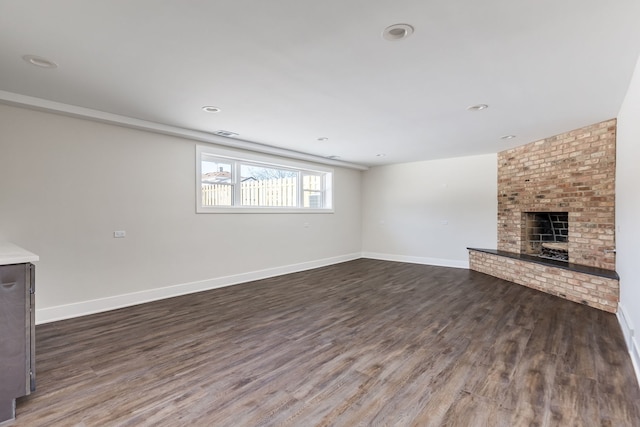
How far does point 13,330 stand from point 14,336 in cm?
4

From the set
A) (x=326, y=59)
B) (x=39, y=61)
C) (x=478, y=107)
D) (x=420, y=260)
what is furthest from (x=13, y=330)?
(x=420, y=260)

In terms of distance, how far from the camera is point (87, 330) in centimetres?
326

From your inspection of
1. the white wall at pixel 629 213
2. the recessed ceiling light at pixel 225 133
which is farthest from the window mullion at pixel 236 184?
the white wall at pixel 629 213

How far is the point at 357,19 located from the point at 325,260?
5.77 meters

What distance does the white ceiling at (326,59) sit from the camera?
73.9 inches

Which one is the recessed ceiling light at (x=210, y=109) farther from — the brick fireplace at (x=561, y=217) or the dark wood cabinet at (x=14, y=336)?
the brick fireplace at (x=561, y=217)

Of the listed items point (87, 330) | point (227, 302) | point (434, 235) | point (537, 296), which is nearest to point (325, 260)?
point (434, 235)

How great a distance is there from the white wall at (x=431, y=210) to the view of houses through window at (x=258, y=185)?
1541mm

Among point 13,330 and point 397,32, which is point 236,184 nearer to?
point 13,330

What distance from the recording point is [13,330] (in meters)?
1.90

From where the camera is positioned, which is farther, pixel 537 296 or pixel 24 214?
pixel 537 296

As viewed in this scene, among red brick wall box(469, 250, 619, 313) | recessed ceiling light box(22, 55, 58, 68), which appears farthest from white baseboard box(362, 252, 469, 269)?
recessed ceiling light box(22, 55, 58, 68)

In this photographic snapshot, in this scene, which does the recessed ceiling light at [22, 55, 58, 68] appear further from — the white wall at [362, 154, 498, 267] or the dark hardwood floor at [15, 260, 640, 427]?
the white wall at [362, 154, 498, 267]

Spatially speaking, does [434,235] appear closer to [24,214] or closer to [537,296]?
[537,296]
